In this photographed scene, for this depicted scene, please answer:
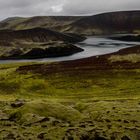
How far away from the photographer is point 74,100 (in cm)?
5488

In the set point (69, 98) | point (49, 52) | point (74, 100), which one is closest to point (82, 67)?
point (69, 98)

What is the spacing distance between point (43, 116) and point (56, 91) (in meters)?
46.7

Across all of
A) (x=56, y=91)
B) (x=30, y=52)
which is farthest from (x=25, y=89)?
(x=30, y=52)

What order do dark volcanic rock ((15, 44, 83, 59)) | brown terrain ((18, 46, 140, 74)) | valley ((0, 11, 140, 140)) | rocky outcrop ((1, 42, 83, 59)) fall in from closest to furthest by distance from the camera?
valley ((0, 11, 140, 140)) → brown terrain ((18, 46, 140, 74)) → rocky outcrop ((1, 42, 83, 59)) → dark volcanic rock ((15, 44, 83, 59))

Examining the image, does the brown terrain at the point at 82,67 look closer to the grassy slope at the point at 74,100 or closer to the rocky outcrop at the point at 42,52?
the grassy slope at the point at 74,100

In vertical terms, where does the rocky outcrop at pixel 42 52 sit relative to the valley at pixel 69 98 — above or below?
below

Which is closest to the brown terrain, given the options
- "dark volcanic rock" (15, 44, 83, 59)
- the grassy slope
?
the grassy slope

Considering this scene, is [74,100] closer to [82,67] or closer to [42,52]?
[82,67]

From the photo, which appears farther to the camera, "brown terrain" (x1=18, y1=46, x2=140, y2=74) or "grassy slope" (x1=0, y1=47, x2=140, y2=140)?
"brown terrain" (x1=18, y1=46, x2=140, y2=74)

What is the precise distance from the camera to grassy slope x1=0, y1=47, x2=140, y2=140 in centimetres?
2164

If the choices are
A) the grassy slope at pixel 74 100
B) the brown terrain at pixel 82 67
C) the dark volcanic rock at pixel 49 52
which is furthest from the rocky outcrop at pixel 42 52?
the brown terrain at pixel 82 67

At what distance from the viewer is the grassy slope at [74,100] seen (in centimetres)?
2164

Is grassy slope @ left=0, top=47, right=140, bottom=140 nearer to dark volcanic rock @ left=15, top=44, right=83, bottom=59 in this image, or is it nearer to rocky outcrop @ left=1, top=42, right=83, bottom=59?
dark volcanic rock @ left=15, top=44, right=83, bottom=59

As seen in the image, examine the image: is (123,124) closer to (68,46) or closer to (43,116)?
(43,116)
